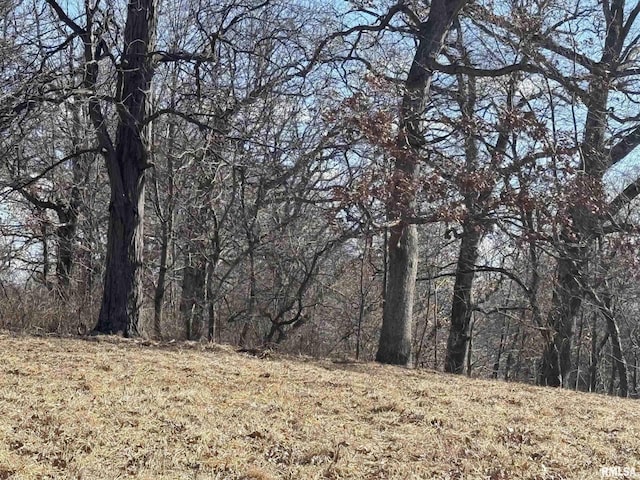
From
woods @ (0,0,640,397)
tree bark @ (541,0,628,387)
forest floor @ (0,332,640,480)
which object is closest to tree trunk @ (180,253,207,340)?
woods @ (0,0,640,397)

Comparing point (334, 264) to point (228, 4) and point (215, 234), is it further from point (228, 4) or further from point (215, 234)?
point (228, 4)

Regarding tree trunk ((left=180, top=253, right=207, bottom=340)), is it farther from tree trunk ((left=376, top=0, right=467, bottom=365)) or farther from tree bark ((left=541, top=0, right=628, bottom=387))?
tree bark ((left=541, top=0, right=628, bottom=387))

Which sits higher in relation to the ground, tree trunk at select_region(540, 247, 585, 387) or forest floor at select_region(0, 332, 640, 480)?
tree trunk at select_region(540, 247, 585, 387)

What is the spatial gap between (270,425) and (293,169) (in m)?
6.92

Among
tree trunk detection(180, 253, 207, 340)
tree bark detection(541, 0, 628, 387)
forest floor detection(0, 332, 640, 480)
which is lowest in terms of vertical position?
forest floor detection(0, 332, 640, 480)

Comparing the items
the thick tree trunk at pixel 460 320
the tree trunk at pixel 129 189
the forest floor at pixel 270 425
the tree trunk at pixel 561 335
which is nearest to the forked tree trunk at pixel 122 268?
the tree trunk at pixel 129 189

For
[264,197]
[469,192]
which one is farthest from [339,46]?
[469,192]

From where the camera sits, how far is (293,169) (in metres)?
11.5

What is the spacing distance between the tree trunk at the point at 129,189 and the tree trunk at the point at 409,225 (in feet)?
12.6

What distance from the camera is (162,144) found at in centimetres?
1341

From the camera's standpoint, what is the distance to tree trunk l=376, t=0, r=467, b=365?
10.0 m

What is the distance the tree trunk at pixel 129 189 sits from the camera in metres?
10.0

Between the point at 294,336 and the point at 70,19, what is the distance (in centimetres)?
807

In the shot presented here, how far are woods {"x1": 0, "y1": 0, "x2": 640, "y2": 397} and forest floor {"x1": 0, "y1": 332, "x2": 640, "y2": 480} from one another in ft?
9.31
